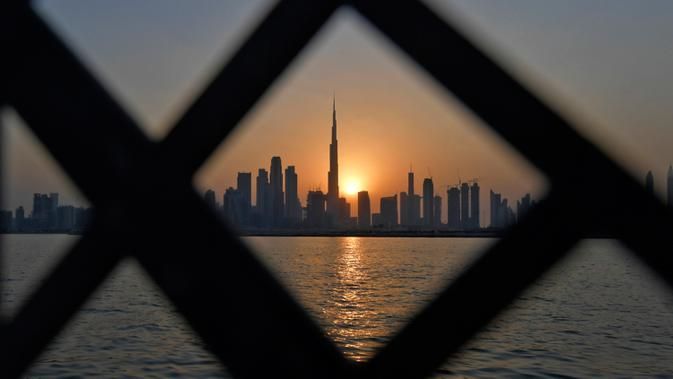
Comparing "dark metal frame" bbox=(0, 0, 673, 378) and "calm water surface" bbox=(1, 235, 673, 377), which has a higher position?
"dark metal frame" bbox=(0, 0, 673, 378)

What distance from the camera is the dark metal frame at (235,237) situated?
130 centimetres

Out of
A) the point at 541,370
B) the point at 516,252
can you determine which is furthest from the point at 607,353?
the point at 516,252

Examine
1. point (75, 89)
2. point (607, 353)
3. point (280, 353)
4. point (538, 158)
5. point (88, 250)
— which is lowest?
point (607, 353)

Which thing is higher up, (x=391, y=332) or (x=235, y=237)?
(x=235, y=237)

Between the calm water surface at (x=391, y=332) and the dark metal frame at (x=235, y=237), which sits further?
the calm water surface at (x=391, y=332)

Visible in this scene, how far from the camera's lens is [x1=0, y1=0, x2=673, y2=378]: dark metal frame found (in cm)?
130

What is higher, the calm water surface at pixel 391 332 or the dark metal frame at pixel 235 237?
the dark metal frame at pixel 235 237

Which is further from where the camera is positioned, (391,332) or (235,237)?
(391,332)

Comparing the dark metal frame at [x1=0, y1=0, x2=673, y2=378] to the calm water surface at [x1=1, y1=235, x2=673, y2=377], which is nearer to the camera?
the dark metal frame at [x1=0, y1=0, x2=673, y2=378]

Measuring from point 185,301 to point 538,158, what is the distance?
32.6 inches

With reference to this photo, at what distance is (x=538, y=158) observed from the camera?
52.3 inches

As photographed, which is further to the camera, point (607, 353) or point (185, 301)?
point (607, 353)

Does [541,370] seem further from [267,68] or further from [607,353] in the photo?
[267,68]

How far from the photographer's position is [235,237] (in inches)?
55.6
